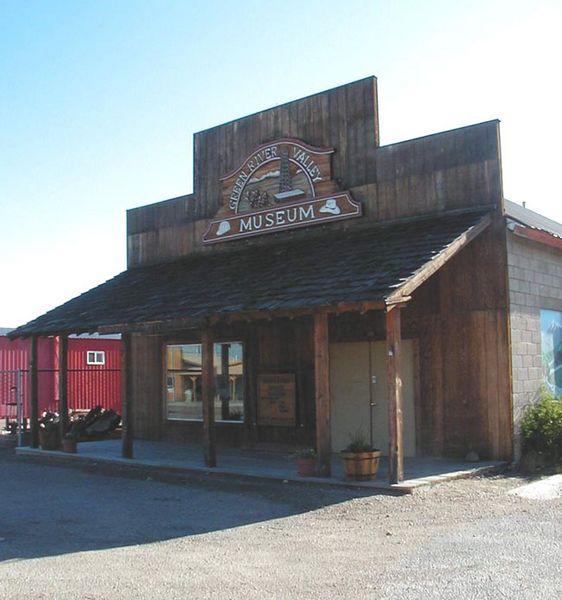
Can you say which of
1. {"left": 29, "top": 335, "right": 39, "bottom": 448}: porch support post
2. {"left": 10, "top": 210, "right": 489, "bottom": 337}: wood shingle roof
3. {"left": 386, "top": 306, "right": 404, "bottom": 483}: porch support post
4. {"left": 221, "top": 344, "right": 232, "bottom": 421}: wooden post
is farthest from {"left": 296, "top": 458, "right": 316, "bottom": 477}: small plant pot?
{"left": 29, "top": 335, "right": 39, "bottom": 448}: porch support post

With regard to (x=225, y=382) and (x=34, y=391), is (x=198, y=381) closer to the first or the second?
(x=225, y=382)

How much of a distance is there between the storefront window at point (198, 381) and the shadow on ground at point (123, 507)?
139 inches

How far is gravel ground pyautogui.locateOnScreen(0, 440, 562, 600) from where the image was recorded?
617cm

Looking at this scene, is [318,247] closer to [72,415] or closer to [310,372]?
[310,372]

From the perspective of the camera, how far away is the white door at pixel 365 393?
13.5 m

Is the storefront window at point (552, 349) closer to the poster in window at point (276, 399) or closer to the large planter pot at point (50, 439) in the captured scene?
the poster in window at point (276, 399)

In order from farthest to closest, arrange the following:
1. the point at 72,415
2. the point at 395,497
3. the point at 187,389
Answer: the point at 72,415
the point at 187,389
the point at 395,497

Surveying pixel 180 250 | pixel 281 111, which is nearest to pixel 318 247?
pixel 281 111

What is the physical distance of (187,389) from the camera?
17.3 metres

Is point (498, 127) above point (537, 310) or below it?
above

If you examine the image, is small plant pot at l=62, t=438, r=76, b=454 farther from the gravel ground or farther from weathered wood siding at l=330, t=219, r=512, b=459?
weathered wood siding at l=330, t=219, r=512, b=459

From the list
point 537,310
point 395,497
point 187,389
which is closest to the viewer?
point 395,497

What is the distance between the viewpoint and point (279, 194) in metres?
15.7

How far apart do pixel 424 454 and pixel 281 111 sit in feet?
25.1
